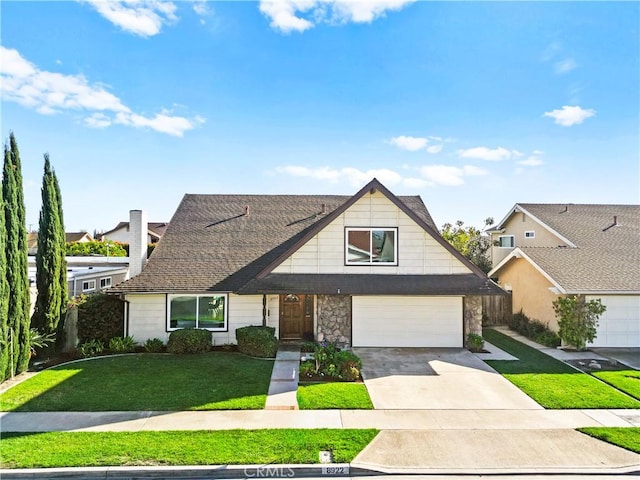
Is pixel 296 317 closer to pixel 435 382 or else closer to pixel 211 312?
pixel 211 312

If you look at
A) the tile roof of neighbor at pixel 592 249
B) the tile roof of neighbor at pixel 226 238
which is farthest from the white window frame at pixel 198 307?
the tile roof of neighbor at pixel 592 249

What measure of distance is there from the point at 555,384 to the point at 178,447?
32.3 feet

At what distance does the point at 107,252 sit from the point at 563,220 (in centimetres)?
3250

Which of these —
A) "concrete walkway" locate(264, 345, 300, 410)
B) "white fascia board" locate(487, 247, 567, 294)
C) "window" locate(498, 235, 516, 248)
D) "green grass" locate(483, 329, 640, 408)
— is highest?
"window" locate(498, 235, 516, 248)

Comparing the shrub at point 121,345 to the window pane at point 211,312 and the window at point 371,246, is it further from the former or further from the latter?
the window at point 371,246

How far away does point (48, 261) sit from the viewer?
12.9m

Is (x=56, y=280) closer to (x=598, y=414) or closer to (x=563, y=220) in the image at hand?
(x=598, y=414)

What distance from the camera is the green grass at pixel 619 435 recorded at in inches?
286

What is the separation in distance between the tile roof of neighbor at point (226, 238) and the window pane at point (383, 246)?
1878mm

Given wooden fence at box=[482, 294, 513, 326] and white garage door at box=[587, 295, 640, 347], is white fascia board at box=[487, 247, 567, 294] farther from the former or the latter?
wooden fence at box=[482, 294, 513, 326]

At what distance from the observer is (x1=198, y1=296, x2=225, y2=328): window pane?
14.5 metres

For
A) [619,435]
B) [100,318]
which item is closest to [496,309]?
[619,435]

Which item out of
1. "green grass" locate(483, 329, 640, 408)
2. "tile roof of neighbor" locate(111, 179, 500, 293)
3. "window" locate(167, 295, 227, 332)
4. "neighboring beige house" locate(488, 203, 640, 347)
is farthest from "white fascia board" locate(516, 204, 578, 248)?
"window" locate(167, 295, 227, 332)

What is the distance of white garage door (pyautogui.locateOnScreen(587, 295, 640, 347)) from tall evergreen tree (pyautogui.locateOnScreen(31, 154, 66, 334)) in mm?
19243
